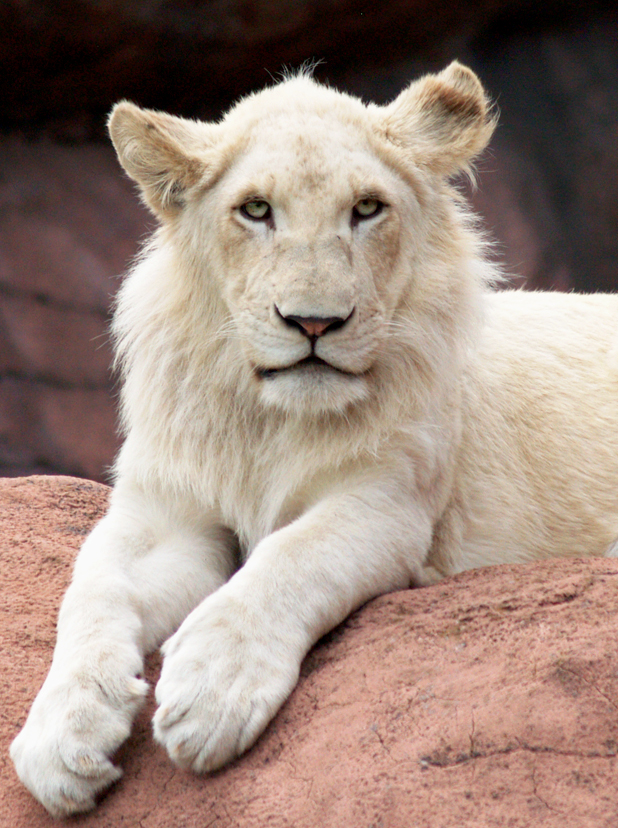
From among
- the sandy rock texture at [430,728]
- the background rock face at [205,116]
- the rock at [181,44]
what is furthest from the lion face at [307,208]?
the background rock face at [205,116]

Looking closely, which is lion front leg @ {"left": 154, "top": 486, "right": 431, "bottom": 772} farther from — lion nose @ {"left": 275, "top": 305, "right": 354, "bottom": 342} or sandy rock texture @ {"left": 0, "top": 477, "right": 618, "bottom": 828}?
lion nose @ {"left": 275, "top": 305, "right": 354, "bottom": 342}

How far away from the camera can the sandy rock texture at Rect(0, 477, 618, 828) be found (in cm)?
191

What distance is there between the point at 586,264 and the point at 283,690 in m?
5.00

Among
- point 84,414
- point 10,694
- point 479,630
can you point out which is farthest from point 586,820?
point 84,414

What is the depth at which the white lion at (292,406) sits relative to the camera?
247cm

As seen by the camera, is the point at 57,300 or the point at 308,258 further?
the point at 57,300

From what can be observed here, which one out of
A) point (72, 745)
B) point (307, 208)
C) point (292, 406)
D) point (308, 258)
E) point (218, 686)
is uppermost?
point (307, 208)

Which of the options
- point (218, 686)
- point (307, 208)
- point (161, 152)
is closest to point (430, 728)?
point (218, 686)

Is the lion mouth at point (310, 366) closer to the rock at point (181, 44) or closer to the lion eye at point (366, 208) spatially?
the lion eye at point (366, 208)

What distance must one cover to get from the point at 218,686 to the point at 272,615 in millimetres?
254

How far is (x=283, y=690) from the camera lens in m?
2.28

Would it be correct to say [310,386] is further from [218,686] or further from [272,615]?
[218,686]

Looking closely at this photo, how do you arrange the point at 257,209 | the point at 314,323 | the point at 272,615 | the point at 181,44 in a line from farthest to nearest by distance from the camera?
1. the point at 181,44
2. the point at 257,209
3. the point at 314,323
4. the point at 272,615

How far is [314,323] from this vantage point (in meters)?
2.55
